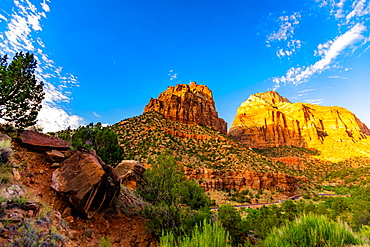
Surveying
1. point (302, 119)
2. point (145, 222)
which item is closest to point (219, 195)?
point (145, 222)

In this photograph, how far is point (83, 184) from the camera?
27.7 feet

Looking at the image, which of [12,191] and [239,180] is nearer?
[12,191]

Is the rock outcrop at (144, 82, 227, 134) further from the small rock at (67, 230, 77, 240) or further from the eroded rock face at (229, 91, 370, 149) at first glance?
the small rock at (67, 230, 77, 240)

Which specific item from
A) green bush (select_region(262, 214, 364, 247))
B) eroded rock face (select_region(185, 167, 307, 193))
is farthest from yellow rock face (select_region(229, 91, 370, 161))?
green bush (select_region(262, 214, 364, 247))

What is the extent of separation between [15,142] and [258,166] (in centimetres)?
5431

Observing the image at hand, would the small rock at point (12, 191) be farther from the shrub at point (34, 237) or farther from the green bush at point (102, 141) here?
the green bush at point (102, 141)

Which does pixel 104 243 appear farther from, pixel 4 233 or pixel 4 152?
pixel 4 152

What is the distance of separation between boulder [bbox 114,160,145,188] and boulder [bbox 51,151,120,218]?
8.27 metres

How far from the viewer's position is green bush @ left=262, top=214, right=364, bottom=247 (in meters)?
4.97

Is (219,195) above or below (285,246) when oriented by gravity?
below

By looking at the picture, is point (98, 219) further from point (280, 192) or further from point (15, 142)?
point (280, 192)

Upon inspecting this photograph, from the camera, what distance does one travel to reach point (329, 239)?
4.91 metres

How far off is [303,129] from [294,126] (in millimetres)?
5567

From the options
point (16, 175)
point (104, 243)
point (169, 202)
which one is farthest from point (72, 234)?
point (169, 202)
